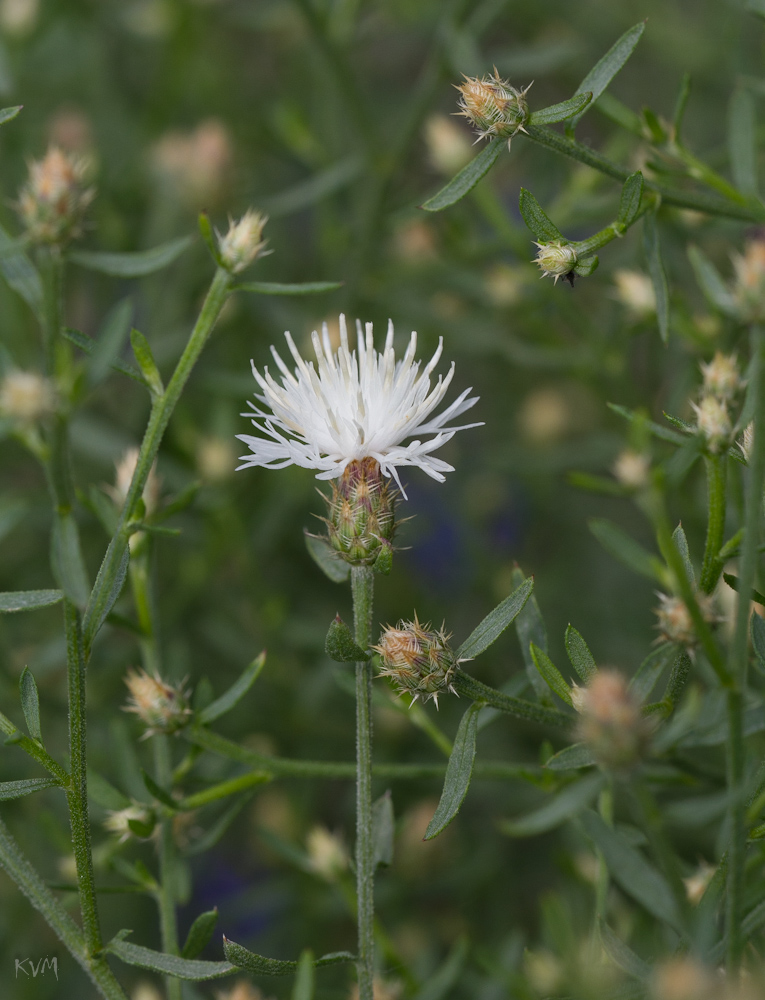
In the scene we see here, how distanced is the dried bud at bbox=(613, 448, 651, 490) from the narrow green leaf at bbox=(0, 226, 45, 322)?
1.64ft

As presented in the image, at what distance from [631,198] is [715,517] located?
273 millimetres

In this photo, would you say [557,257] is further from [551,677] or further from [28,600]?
[28,600]

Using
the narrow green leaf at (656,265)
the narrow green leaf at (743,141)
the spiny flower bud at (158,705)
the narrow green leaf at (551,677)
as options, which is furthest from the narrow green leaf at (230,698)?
the narrow green leaf at (743,141)

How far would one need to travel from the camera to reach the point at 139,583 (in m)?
0.98

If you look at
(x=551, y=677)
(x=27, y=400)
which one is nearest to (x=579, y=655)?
(x=551, y=677)

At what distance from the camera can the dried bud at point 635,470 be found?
2.31 feet

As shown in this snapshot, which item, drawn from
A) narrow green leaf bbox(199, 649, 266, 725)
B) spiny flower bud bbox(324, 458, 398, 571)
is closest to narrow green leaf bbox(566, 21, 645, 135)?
spiny flower bud bbox(324, 458, 398, 571)

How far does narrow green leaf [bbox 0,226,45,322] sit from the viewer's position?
819 millimetres

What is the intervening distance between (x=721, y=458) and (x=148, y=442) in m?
0.45

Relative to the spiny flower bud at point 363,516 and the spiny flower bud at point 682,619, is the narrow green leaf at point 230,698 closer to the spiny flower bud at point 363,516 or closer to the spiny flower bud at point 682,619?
the spiny flower bud at point 363,516

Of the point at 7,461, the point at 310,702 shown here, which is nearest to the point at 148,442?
the point at 310,702

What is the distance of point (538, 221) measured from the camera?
2.59ft

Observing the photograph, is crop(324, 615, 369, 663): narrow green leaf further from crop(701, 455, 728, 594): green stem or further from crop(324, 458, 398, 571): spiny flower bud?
crop(701, 455, 728, 594): green stem

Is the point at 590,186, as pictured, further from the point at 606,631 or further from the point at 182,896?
the point at 182,896
